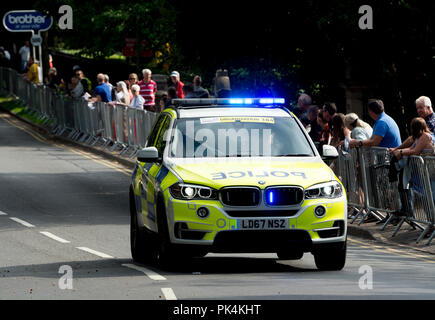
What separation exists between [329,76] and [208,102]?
12.7 m

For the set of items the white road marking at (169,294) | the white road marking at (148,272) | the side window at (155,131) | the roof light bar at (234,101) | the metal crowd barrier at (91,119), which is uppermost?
the roof light bar at (234,101)

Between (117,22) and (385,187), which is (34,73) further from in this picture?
(385,187)

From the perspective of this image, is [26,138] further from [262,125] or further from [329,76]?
[262,125]

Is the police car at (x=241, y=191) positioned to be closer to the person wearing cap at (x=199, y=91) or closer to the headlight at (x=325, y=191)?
the headlight at (x=325, y=191)

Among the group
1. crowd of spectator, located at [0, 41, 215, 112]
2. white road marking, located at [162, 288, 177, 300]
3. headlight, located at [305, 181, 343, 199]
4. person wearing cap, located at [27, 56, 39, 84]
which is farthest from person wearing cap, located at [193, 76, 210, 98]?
person wearing cap, located at [27, 56, 39, 84]

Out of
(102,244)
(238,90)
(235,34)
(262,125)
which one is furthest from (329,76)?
(262,125)

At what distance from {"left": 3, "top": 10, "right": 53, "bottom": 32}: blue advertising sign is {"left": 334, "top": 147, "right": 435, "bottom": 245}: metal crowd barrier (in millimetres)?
22509

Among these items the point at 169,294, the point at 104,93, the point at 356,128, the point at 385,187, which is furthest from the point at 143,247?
the point at 104,93

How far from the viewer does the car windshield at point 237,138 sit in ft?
42.9

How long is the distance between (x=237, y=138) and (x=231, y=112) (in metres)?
0.56

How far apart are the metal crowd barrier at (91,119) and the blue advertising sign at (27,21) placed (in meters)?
2.11

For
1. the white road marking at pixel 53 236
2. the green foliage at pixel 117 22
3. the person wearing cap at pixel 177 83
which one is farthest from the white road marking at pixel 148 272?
the green foliage at pixel 117 22

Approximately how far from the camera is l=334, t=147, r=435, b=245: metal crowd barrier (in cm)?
1568
